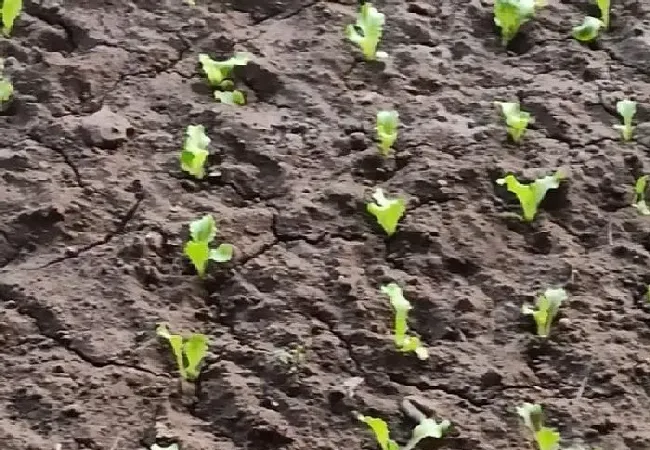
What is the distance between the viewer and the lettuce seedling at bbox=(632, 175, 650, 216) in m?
1.82

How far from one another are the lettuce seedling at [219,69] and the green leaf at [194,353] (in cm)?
66

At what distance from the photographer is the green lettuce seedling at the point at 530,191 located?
5.85 ft

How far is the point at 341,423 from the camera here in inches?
59.5

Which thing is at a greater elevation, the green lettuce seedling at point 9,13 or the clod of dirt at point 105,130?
the green lettuce seedling at point 9,13

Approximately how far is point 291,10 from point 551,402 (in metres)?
1.12

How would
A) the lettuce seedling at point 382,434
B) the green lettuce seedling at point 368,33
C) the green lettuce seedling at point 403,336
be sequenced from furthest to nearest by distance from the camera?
1. the green lettuce seedling at point 368,33
2. the green lettuce seedling at point 403,336
3. the lettuce seedling at point 382,434

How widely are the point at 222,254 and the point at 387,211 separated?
12.0 inches

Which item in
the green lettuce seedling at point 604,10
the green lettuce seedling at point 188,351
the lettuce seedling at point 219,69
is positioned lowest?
the green lettuce seedling at point 188,351

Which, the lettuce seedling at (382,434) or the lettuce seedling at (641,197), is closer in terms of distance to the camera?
the lettuce seedling at (382,434)

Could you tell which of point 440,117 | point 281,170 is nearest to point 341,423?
point 281,170

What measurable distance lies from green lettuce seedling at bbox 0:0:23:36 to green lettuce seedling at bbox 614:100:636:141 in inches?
50.9

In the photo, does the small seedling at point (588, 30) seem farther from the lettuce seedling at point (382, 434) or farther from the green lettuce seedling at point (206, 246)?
the lettuce seedling at point (382, 434)

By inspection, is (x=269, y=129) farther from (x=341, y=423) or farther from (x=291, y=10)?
(x=341, y=423)

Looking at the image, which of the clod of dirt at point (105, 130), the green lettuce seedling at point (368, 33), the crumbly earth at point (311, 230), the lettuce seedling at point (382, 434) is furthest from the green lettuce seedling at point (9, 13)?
the lettuce seedling at point (382, 434)
